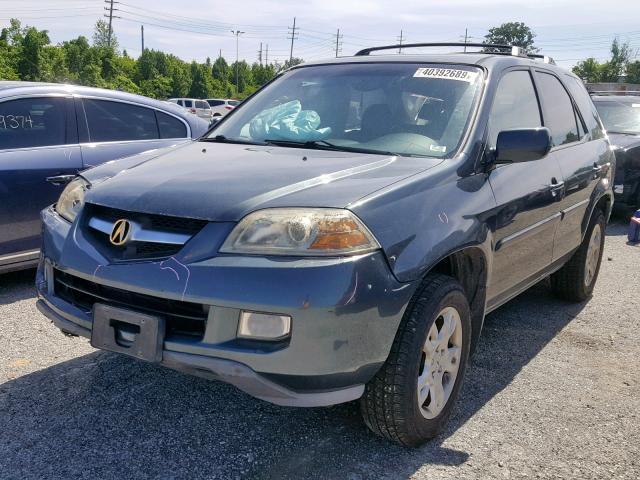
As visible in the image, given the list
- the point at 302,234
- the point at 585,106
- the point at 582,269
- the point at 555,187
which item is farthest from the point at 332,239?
the point at 585,106

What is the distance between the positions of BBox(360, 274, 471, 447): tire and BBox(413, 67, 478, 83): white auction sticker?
1231 millimetres

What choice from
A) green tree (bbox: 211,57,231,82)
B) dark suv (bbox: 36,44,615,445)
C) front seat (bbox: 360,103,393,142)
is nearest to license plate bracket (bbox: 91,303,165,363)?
dark suv (bbox: 36,44,615,445)

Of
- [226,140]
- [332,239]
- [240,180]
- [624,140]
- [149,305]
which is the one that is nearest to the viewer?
[332,239]

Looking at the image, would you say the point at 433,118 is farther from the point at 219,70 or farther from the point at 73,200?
the point at 219,70

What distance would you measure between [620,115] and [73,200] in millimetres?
9054

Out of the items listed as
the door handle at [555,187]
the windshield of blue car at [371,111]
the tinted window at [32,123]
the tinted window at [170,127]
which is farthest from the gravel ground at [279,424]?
the tinted window at [170,127]

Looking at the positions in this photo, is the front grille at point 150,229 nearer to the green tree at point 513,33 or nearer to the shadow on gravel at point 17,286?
the shadow on gravel at point 17,286

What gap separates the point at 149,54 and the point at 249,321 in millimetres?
57729

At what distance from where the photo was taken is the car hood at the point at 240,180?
8.04 ft

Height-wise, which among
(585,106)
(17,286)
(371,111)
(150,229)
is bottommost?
(17,286)

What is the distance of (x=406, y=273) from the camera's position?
2.44 metres

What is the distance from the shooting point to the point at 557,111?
169 inches

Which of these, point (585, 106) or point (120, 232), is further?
point (585, 106)

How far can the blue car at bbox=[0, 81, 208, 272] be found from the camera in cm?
464
